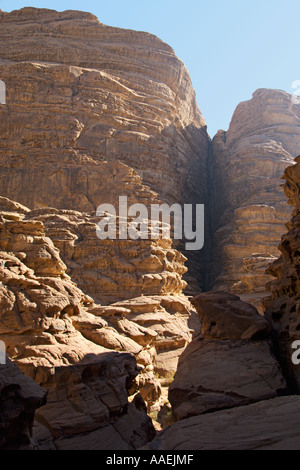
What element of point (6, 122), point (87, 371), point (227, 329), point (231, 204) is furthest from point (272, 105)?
point (87, 371)

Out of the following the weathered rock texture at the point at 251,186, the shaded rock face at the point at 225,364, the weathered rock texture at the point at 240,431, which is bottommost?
the weathered rock texture at the point at 240,431

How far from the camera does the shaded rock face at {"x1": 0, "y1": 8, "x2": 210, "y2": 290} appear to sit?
103 feet

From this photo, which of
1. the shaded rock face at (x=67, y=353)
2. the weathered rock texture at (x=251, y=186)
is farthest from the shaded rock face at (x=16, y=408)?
the weathered rock texture at (x=251, y=186)

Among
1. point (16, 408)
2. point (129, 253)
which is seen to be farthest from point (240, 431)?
point (129, 253)

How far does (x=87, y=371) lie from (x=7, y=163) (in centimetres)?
2757

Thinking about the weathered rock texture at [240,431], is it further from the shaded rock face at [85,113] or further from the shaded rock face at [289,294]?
the shaded rock face at [85,113]

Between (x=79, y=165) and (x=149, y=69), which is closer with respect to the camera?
(x=79, y=165)

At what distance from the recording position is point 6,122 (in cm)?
3244

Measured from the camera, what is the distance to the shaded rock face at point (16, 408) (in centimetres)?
541

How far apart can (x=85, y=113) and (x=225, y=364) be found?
2900 centimetres

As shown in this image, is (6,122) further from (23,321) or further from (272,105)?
(272,105)

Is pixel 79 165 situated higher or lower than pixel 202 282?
higher

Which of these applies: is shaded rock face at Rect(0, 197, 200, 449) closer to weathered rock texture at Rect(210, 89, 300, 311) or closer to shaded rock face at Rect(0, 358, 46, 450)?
shaded rock face at Rect(0, 358, 46, 450)

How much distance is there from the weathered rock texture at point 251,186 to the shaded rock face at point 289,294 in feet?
33.8
